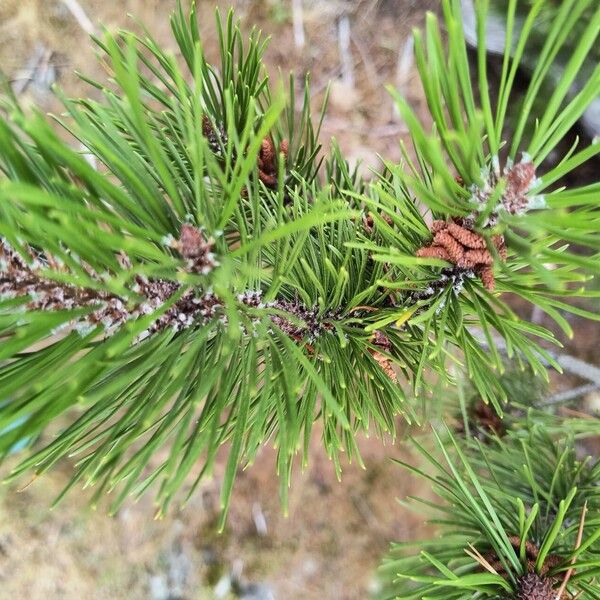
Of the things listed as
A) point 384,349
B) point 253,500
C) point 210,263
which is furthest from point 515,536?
point 253,500

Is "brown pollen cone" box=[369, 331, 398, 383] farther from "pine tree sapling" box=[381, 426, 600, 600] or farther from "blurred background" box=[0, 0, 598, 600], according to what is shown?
"blurred background" box=[0, 0, 598, 600]

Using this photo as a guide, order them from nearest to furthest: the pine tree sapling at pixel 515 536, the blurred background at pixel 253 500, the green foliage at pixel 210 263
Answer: the green foliage at pixel 210 263
the pine tree sapling at pixel 515 536
the blurred background at pixel 253 500

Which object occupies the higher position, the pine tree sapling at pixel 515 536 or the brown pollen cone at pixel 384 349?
the brown pollen cone at pixel 384 349

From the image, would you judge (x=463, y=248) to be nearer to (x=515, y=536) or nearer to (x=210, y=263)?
(x=210, y=263)

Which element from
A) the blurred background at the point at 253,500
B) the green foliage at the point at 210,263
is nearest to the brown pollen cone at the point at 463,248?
the green foliage at the point at 210,263

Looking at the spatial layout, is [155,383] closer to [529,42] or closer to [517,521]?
[517,521]

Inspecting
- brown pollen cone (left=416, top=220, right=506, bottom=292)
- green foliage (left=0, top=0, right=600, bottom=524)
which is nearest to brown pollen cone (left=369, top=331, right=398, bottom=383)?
green foliage (left=0, top=0, right=600, bottom=524)

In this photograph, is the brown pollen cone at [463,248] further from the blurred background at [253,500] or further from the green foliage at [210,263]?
the blurred background at [253,500]
